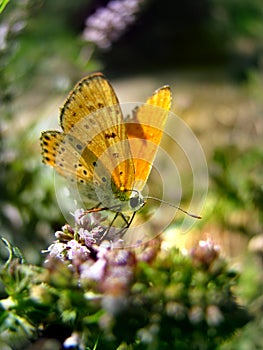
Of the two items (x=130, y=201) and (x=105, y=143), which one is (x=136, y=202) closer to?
(x=130, y=201)

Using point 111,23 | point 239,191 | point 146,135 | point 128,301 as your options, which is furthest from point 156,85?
point 128,301

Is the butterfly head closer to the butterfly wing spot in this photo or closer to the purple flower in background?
the butterfly wing spot

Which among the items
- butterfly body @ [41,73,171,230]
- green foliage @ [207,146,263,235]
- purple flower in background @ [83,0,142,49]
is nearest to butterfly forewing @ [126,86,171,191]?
butterfly body @ [41,73,171,230]

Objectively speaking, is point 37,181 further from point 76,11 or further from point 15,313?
point 76,11

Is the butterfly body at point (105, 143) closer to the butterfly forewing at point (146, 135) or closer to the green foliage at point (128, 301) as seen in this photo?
the butterfly forewing at point (146, 135)

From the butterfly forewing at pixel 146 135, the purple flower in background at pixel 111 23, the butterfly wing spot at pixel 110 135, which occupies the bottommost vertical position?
the purple flower in background at pixel 111 23

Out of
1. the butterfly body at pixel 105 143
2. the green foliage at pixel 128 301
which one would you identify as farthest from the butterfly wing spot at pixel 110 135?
the green foliage at pixel 128 301

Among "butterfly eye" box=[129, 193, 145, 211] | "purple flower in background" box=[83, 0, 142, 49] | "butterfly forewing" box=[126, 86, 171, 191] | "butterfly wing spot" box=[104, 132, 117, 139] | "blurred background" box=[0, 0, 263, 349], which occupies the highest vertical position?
"butterfly wing spot" box=[104, 132, 117, 139]
